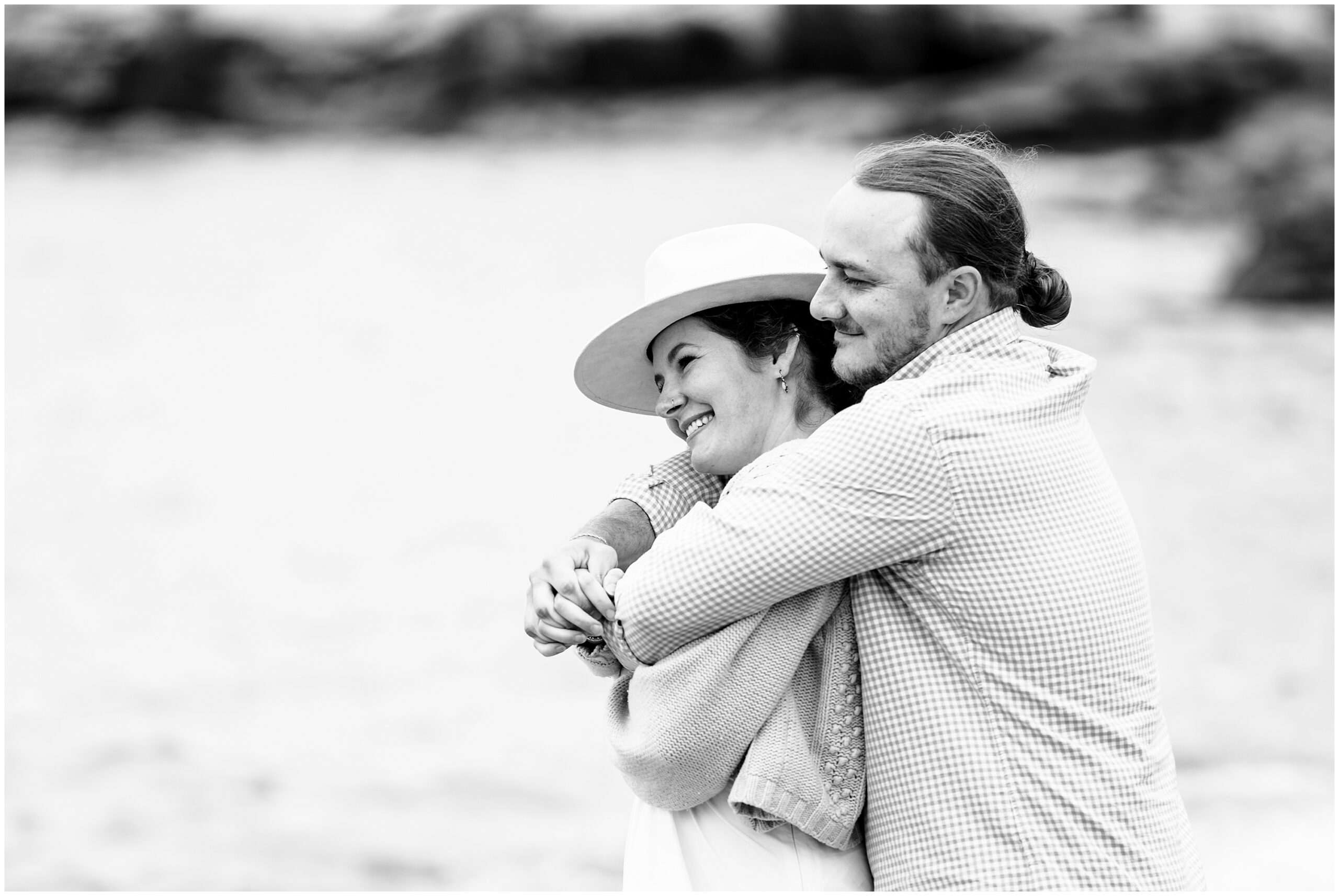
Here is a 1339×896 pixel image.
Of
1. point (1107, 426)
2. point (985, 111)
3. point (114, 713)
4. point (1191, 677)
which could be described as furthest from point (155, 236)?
point (1191, 677)

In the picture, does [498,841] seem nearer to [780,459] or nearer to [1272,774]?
[1272,774]

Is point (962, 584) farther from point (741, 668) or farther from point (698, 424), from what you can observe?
A: point (698, 424)

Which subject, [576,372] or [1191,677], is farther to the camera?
[1191,677]

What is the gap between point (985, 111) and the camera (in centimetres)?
658

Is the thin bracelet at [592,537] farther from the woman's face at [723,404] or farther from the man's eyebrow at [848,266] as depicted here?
the man's eyebrow at [848,266]

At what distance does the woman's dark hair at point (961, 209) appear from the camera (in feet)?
4.93

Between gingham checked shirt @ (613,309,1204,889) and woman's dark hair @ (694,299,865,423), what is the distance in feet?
0.92

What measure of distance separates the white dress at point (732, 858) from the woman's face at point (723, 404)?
16.0 inches

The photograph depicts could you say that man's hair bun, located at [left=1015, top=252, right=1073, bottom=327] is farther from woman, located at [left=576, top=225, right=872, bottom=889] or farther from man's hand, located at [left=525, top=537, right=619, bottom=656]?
man's hand, located at [left=525, top=537, right=619, bottom=656]

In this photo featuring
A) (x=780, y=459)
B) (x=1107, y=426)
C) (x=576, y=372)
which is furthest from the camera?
(x=1107, y=426)

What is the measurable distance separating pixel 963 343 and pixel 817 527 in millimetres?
285

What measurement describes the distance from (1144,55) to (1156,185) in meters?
0.59

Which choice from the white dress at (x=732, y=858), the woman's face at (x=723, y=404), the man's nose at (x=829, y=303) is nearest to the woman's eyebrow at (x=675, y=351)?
the woman's face at (x=723, y=404)

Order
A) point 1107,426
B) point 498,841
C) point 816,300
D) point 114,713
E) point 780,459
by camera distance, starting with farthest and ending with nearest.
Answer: point 1107,426 < point 114,713 < point 498,841 < point 816,300 < point 780,459
